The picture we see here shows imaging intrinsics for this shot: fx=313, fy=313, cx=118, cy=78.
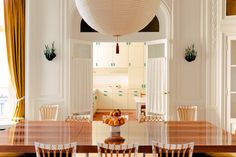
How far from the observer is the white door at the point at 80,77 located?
20.7 ft

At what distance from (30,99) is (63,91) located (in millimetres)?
659

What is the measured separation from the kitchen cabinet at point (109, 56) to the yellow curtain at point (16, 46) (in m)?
5.56

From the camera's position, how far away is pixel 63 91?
6.30 metres

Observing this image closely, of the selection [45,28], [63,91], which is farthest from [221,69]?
[45,28]

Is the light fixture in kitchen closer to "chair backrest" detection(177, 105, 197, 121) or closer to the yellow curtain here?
"chair backrest" detection(177, 105, 197, 121)

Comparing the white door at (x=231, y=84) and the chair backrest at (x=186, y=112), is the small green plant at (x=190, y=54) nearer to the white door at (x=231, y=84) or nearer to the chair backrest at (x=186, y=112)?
the white door at (x=231, y=84)

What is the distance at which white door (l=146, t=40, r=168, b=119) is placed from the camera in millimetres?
6258

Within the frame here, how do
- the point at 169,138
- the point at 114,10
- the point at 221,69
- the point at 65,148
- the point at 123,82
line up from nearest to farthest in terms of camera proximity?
the point at 65,148 → the point at 114,10 → the point at 169,138 → the point at 221,69 → the point at 123,82

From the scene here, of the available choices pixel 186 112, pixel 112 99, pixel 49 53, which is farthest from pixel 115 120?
pixel 112 99

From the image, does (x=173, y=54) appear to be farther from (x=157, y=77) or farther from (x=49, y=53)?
(x=49, y=53)

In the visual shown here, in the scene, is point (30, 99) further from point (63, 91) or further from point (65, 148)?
point (65, 148)

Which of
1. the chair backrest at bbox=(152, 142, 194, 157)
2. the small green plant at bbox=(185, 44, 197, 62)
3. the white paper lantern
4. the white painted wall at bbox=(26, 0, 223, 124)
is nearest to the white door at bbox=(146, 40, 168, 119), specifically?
the white painted wall at bbox=(26, 0, 223, 124)

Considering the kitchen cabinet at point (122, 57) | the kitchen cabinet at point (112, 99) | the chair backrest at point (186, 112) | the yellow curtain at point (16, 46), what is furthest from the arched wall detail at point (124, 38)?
the kitchen cabinet at point (112, 99)

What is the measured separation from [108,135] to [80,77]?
3.03 meters
